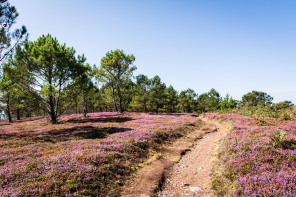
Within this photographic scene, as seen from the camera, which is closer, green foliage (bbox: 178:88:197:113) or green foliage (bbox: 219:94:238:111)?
green foliage (bbox: 219:94:238:111)

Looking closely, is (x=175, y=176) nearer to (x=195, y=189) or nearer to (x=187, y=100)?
(x=195, y=189)

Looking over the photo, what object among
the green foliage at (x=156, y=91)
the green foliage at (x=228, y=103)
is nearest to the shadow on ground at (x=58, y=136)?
the green foliage at (x=156, y=91)

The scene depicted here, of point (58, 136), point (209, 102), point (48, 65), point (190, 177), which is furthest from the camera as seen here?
point (209, 102)

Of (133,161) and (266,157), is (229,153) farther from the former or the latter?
(133,161)

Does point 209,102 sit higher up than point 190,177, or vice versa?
point 209,102

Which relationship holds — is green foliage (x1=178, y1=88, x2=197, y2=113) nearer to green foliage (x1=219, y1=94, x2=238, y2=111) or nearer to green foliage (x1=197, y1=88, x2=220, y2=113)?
green foliage (x1=197, y1=88, x2=220, y2=113)

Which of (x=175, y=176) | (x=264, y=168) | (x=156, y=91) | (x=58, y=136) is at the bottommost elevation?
(x=175, y=176)

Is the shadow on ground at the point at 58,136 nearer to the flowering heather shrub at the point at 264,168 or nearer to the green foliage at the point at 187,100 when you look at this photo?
the flowering heather shrub at the point at 264,168

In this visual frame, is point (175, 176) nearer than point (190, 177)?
No

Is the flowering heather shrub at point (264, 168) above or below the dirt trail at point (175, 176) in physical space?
above

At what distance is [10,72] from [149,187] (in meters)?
24.2

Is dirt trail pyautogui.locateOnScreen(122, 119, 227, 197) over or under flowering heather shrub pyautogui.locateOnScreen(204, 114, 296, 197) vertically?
under

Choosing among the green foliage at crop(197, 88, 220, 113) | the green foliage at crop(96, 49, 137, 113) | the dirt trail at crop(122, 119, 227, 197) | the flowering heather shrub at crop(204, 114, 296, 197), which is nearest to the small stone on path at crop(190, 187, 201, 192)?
the dirt trail at crop(122, 119, 227, 197)

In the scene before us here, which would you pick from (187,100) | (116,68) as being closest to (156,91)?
(116,68)
